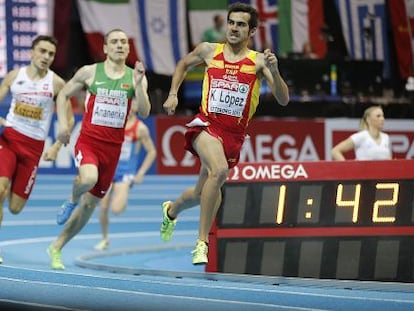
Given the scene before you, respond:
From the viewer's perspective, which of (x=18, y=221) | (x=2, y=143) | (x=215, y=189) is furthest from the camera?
(x=18, y=221)

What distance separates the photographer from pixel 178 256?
1235 centimetres

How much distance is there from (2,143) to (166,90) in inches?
551

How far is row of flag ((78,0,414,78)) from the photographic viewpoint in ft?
83.0

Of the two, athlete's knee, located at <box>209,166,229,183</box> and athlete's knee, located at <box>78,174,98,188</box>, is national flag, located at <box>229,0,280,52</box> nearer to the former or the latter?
athlete's knee, located at <box>78,174,98,188</box>

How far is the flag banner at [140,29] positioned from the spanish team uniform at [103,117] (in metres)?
14.2

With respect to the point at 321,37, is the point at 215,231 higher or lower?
lower

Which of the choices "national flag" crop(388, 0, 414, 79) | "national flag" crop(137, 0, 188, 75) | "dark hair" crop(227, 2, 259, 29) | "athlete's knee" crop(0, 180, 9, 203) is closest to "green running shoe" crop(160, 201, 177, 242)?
"athlete's knee" crop(0, 180, 9, 203)

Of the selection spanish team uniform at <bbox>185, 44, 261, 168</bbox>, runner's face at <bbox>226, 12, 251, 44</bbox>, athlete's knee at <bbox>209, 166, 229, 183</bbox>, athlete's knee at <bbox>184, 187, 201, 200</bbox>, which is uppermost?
runner's face at <bbox>226, 12, 251, 44</bbox>

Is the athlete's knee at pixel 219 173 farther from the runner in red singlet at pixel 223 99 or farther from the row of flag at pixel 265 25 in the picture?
the row of flag at pixel 265 25

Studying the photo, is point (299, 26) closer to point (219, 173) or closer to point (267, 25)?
point (267, 25)

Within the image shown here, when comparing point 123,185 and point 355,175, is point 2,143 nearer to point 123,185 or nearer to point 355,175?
point 123,185

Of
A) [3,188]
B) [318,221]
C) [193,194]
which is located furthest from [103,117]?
[318,221]

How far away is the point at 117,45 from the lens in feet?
35.4

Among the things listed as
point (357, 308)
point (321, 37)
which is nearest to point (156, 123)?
point (321, 37)
